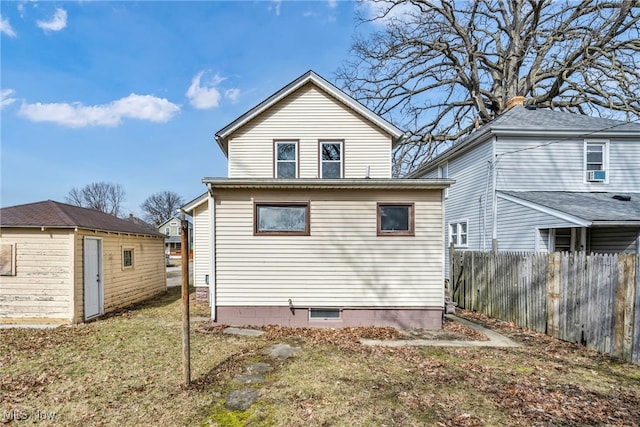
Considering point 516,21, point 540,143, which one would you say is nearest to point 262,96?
point 540,143

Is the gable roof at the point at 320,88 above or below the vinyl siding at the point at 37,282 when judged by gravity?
above

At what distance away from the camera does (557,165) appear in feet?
40.5

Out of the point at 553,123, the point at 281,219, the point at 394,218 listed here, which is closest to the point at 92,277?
the point at 281,219

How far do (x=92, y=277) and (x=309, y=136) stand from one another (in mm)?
8009

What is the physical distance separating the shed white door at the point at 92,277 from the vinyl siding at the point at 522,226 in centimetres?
1420

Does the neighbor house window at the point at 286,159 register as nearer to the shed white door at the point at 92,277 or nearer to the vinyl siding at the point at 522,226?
the shed white door at the point at 92,277

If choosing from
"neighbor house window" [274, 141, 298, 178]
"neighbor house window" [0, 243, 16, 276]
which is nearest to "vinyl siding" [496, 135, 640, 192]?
"neighbor house window" [274, 141, 298, 178]

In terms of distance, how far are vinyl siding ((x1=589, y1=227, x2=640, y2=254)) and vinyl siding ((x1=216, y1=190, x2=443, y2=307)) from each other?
23.6ft

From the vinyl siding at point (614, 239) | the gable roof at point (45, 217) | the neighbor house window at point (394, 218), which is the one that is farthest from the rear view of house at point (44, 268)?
the vinyl siding at point (614, 239)

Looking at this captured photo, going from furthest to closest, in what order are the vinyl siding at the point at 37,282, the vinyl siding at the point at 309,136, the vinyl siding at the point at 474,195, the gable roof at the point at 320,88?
the vinyl siding at the point at 474,195
the vinyl siding at the point at 309,136
the gable roof at the point at 320,88
the vinyl siding at the point at 37,282

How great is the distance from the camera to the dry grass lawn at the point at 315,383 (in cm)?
393

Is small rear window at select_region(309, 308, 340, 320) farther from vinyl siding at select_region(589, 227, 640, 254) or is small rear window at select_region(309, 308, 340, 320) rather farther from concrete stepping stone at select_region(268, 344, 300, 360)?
vinyl siding at select_region(589, 227, 640, 254)

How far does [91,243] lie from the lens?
30.2ft

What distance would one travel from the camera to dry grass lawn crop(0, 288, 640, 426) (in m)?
3.93
